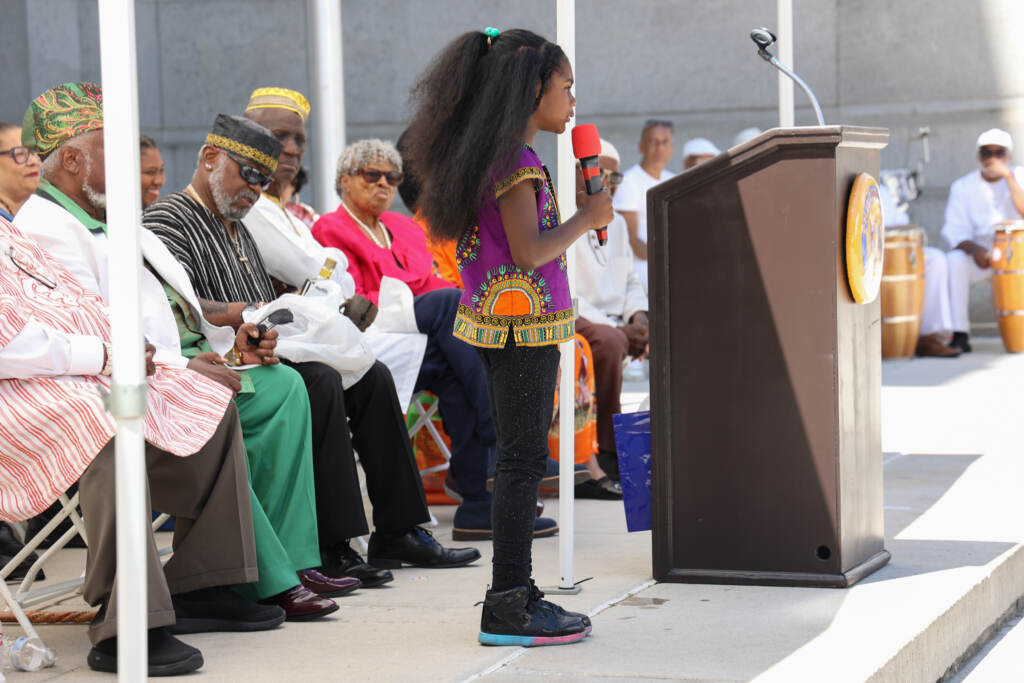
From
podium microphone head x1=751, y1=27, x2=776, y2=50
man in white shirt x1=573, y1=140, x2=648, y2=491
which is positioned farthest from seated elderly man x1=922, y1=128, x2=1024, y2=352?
podium microphone head x1=751, y1=27, x2=776, y2=50

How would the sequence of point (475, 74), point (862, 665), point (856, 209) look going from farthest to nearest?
1. point (856, 209)
2. point (475, 74)
3. point (862, 665)

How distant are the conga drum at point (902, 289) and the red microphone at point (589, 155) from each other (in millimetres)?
6713

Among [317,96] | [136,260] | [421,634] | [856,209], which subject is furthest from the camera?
[317,96]

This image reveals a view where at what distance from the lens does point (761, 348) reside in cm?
382

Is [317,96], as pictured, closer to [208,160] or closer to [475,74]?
[208,160]

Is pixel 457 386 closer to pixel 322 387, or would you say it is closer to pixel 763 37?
pixel 322 387

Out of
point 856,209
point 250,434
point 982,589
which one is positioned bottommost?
point 982,589

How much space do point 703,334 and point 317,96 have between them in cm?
344

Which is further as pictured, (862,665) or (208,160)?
(208,160)

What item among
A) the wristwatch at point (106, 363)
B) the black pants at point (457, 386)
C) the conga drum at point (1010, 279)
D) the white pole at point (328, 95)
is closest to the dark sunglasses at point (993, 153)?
the conga drum at point (1010, 279)

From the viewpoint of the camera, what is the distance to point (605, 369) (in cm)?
566

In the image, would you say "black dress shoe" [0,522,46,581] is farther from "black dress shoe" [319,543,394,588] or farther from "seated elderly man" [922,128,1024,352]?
"seated elderly man" [922,128,1024,352]

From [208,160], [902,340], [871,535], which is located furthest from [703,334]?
[902,340]

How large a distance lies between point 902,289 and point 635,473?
245 inches
